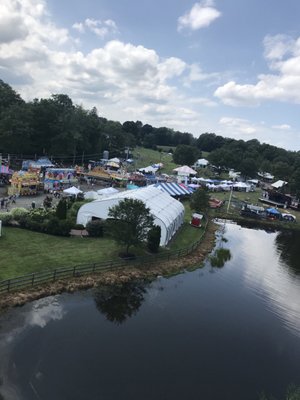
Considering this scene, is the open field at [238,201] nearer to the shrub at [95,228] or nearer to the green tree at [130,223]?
the shrub at [95,228]

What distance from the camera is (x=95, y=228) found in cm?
3638

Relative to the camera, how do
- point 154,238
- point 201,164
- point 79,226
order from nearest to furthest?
1. point 154,238
2. point 79,226
3. point 201,164

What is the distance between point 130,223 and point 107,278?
5.65m

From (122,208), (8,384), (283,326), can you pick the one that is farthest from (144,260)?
(8,384)

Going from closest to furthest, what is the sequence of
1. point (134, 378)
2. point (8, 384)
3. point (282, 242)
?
point (8, 384)
point (134, 378)
point (282, 242)

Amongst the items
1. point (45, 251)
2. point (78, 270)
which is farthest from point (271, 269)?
point (45, 251)

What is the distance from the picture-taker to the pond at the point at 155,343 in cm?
1617

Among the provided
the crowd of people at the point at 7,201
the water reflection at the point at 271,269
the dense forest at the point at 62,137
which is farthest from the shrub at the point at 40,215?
the dense forest at the point at 62,137

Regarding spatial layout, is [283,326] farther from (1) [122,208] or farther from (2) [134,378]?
(1) [122,208]

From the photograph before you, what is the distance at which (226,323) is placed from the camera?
24016 millimetres

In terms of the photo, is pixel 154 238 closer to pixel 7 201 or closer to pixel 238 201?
pixel 7 201

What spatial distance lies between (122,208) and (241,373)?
55.2ft

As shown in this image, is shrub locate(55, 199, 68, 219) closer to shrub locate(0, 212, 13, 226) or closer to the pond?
shrub locate(0, 212, 13, 226)

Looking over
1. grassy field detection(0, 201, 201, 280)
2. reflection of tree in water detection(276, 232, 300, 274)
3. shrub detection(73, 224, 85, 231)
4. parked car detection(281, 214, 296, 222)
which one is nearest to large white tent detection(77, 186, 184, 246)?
shrub detection(73, 224, 85, 231)
